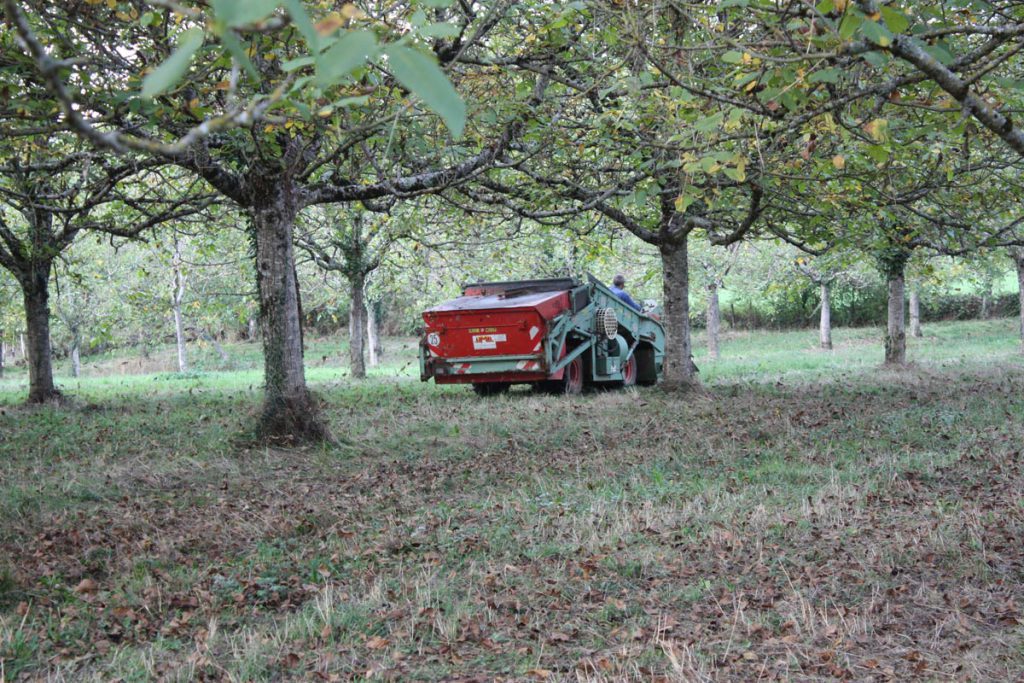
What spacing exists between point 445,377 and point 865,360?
14933 millimetres

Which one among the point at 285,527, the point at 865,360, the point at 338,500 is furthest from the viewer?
the point at 865,360

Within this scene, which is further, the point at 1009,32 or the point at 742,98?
the point at 742,98

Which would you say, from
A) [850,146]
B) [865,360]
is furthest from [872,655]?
[865,360]

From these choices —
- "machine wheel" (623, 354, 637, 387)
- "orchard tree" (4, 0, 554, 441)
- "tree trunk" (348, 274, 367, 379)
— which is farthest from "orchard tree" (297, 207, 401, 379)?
"orchard tree" (4, 0, 554, 441)

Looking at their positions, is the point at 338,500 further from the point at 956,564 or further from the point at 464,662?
the point at 956,564

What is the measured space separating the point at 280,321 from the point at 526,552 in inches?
203

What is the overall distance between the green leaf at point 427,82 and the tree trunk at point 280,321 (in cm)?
863

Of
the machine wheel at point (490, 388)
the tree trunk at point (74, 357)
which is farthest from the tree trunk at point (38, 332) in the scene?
the tree trunk at point (74, 357)

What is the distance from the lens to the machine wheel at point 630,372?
18.1 m

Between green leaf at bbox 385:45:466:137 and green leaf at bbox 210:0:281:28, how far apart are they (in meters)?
0.25

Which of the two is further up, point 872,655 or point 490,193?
point 490,193

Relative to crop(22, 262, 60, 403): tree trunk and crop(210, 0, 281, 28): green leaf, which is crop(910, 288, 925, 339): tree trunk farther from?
crop(210, 0, 281, 28): green leaf

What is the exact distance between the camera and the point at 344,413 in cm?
1336

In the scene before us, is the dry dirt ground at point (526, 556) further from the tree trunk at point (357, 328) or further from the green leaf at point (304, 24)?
the tree trunk at point (357, 328)
